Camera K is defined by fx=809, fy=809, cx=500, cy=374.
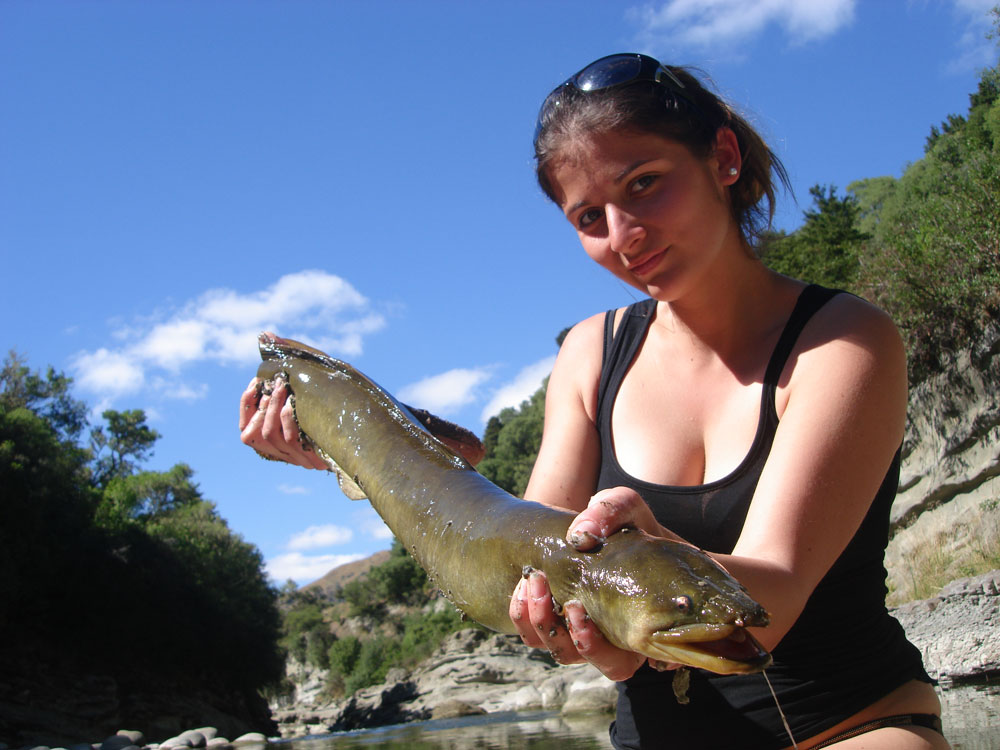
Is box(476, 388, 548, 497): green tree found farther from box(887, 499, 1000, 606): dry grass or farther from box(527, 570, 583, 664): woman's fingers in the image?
box(527, 570, 583, 664): woman's fingers

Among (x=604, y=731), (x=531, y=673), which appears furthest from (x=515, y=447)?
(x=604, y=731)

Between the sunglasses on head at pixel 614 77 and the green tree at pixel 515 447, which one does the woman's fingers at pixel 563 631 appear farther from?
the green tree at pixel 515 447

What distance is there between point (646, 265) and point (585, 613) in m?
0.91

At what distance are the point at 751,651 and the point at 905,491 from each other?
47.6 feet

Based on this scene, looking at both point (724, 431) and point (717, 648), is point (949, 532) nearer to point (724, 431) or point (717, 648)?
point (724, 431)

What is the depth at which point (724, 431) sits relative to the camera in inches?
82.6

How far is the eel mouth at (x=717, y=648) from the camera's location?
1.16 meters

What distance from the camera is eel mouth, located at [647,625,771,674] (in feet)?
3.81

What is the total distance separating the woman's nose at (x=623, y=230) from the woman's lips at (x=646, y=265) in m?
0.04

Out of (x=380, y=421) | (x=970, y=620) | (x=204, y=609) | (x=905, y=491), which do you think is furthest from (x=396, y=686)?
(x=380, y=421)

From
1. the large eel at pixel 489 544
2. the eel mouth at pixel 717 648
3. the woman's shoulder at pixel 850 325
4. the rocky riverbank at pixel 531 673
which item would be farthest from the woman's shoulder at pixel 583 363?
the rocky riverbank at pixel 531 673

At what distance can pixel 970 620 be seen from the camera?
694cm

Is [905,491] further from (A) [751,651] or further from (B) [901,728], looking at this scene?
(A) [751,651]

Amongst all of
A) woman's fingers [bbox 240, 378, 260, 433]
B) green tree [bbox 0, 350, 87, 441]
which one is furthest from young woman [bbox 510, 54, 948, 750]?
green tree [bbox 0, 350, 87, 441]
